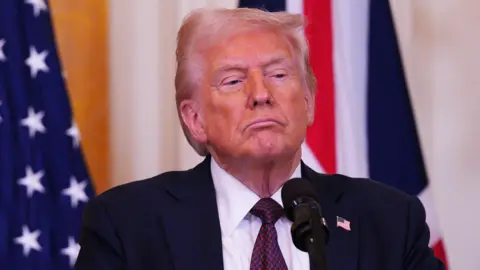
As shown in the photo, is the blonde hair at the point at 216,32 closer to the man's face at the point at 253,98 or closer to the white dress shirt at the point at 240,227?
the man's face at the point at 253,98

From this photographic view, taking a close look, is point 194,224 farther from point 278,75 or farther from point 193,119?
point 278,75

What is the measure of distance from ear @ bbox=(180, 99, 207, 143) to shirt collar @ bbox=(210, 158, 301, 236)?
95mm

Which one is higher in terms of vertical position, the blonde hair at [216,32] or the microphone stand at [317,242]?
the blonde hair at [216,32]

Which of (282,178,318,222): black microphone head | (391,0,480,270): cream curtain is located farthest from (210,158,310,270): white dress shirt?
(391,0,480,270): cream curtain

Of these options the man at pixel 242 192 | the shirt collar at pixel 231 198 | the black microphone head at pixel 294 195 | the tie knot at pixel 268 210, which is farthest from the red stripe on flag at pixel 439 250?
the black microphone head at pixel 294 195

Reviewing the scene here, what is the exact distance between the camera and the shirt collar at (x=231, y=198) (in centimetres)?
239

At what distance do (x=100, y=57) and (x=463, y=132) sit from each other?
1.58 m

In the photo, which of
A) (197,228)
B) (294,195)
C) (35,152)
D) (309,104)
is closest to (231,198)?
(197,228)

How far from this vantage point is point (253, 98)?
231 centimetres

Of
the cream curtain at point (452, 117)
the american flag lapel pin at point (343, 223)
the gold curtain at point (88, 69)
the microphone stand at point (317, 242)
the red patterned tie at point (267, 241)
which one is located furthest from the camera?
the cream curtain at point (452, 117)

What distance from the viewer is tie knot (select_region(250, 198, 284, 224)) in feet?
7.73

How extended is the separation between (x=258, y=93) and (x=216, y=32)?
0.24m

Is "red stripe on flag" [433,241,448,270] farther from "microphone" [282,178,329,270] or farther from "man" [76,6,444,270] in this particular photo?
"microphone" [282,178,329,270]

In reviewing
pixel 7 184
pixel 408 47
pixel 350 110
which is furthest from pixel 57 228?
pixel 408 47
